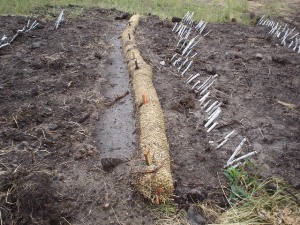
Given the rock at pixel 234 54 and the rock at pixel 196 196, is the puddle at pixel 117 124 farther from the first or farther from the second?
the rock at pixel 234 54

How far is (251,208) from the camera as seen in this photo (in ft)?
8.43

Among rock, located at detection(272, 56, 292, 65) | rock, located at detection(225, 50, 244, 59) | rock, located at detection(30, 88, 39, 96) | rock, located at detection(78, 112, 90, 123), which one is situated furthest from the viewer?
rock, located at detection(225, 50, 244, 59)

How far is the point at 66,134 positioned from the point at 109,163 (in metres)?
0.78

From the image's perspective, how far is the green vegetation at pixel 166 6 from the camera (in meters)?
8.25

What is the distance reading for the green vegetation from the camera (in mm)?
8250

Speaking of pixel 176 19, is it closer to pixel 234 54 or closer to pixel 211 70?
pixel 234 54

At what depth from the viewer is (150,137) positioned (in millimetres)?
3230

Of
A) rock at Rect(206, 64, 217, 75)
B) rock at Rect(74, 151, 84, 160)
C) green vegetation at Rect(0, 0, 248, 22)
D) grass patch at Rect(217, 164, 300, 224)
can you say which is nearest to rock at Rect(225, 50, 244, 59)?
rock at Rect(206, 64, 217, 75)

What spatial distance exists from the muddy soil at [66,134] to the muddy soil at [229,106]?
1.76ft

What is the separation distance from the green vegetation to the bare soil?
2.20 m

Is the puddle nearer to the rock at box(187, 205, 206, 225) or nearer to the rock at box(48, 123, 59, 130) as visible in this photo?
the rock at box(48, 123, 59, 130)

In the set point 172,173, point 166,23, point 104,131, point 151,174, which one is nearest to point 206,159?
point 172,173

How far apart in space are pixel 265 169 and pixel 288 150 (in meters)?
0.44

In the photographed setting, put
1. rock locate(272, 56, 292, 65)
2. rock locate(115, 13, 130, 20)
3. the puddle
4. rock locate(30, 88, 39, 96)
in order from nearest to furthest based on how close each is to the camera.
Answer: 1. the puddle
2. rock locate(30, 88, 39, 96)
3. rock locate(272, 56, 292, 65)
4. rock locate(115, 13, 130, 20)
